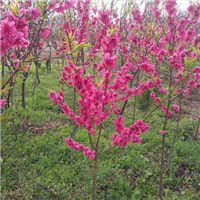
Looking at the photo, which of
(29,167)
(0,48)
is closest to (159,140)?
(29,167)

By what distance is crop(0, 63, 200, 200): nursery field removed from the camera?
2.81m

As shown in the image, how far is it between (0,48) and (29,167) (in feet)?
8.32

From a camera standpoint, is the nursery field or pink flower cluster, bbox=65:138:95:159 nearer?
pink flower cluster, bbox=65:138:95:159

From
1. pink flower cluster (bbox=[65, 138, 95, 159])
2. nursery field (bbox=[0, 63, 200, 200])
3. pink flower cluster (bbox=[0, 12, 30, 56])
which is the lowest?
nursery field (bbox=[0, 63, 200, 200])

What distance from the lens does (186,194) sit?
9.63 ft

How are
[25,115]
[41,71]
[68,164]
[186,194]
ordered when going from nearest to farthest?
[186,194] → [68,164] → [25,115] → [41,71]

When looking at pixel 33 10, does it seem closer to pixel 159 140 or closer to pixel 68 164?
pixel 68 164

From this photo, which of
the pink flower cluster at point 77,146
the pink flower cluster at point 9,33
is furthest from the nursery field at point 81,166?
the pink flower cluster at point 9,33

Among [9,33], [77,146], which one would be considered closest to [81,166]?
[77,146]

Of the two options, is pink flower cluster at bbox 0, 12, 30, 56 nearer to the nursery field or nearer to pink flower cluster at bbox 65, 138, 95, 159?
pink flower cluster at bbox 65, 138, 95, 159

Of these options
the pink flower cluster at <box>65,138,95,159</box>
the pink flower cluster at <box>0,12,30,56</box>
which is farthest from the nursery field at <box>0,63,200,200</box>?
the pink flower cluster at <box>0,12,30,56</box>

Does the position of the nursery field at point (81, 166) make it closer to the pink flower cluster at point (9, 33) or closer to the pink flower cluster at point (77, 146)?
the pink flower cluster at point (77, 146)

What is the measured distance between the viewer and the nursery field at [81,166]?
2.81m

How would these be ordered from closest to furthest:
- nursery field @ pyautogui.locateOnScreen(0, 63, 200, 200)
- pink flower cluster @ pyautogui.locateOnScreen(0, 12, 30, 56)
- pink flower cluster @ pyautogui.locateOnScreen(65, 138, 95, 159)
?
1. pink flower cluster @ pyautogui.locateOnScreen(0, 12, 30, 56)
2. pink flower cluster @ pyautogui.locateOnScreen(65, 138, 95, 159)
3. nursery field @ pyautogui.locateOnScreen(0, 63, 200, 200)
